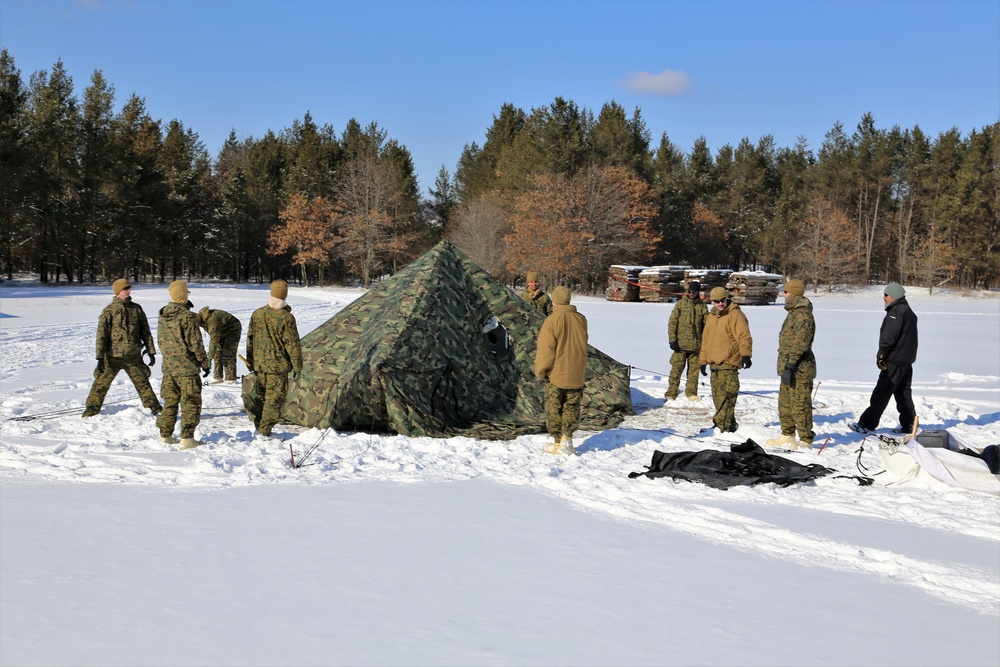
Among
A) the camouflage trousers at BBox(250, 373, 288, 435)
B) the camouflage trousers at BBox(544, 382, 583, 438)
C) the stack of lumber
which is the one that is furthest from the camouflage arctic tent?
the stack of lumber

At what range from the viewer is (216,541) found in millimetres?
4734

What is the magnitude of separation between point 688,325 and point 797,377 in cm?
297

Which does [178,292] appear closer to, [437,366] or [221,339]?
[437,366]

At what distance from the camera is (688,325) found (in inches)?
430

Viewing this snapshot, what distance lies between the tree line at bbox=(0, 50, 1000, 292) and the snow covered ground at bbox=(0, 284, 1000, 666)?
35333mm

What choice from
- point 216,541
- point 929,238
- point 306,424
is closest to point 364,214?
point 929,238

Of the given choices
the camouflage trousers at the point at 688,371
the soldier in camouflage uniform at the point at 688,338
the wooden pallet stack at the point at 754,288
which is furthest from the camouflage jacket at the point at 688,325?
the wooden pallet stack at the point at 754,288

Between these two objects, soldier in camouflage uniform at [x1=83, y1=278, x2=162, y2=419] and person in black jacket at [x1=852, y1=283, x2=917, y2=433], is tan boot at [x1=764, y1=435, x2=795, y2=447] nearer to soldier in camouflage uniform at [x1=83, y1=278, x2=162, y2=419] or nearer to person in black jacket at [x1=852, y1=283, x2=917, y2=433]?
person in black jacket at [x1=852, y1=283, x2=917, y2=433]

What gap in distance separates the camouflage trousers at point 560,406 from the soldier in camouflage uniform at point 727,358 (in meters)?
1.91

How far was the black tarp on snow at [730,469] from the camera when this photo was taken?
6.51m

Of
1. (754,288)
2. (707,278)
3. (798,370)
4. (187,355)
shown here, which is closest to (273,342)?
(187,355)


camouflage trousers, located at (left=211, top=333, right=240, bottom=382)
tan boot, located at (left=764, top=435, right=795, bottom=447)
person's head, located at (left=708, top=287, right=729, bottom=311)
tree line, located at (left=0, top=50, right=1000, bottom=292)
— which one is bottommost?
tan boot, located at (left=764, top=435, right=795, bottom=447)

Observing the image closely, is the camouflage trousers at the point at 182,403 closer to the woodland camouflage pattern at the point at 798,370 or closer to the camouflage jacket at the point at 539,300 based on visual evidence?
the camouflage jacket at the point at 539,300

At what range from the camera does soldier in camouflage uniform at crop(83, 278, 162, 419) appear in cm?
849
